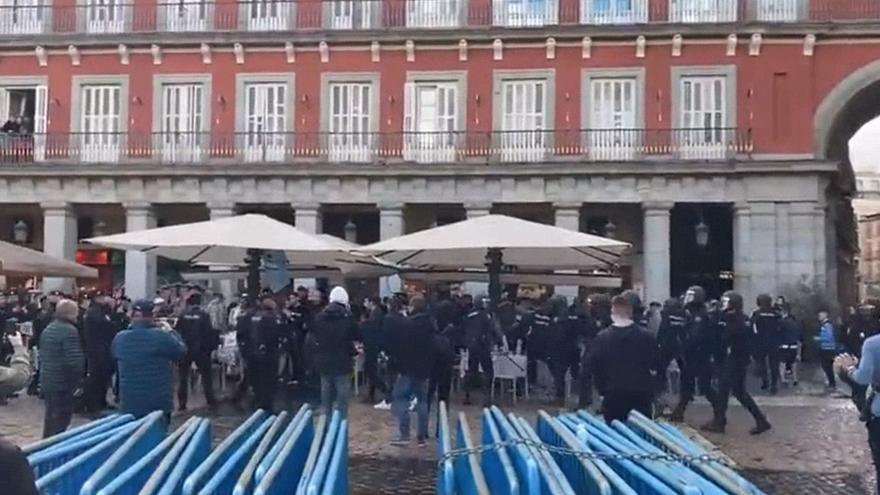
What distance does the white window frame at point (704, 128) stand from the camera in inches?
1114

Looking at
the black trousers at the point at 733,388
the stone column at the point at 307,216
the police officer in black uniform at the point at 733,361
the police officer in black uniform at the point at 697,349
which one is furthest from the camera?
the stone column at the point at 307,216

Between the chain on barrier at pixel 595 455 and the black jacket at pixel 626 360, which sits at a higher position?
the black jacket at pixel 626 360

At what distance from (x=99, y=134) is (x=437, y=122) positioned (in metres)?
9.25

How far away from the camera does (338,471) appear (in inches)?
221

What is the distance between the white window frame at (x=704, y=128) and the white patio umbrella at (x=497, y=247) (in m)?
10.7

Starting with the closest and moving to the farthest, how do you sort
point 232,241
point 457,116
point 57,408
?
point 57,408, point 232,241, point 457,116

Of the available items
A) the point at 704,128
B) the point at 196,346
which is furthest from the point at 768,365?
the point at 704,128

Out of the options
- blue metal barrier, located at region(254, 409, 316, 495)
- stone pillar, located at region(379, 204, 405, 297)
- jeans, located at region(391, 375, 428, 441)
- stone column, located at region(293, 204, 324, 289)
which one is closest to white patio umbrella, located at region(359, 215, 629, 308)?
jeans, located at region(391, 375, 428, 441)

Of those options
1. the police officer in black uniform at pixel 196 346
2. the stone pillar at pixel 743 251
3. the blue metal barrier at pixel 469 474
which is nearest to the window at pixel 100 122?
the police officer in black uniform at pixel 196 346

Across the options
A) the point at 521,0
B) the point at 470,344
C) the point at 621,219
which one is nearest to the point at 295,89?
the point at 521,0

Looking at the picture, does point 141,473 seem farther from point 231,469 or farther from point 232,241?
point 232,241

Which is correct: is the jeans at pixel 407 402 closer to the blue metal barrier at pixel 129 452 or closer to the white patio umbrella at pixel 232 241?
the white patio umbrella at pixel 232 241

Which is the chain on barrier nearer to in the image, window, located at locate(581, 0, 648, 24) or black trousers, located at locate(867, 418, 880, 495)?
black trousers, located at locate(867, 418, 880, 495)

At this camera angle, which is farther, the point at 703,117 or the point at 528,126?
the point at 528,126
